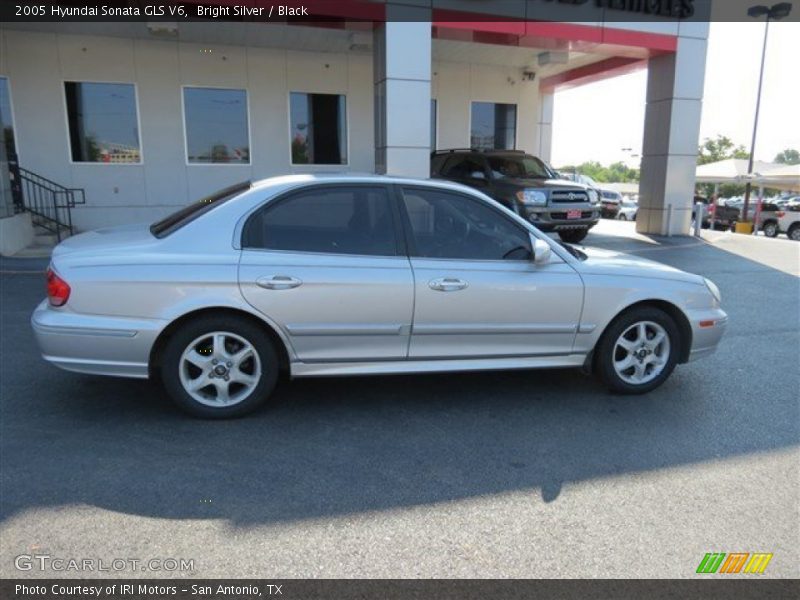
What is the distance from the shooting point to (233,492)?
10.2 feet

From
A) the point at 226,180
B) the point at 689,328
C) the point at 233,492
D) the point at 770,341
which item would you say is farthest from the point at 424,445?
the point at 226,180

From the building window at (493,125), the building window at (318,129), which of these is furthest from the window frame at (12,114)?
the building window at (493,125)

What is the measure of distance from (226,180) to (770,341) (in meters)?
12.3

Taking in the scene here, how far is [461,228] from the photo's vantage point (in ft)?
14.0

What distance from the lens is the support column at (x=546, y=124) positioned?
65.9 feet

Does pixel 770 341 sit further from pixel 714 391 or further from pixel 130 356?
pixel 130 356

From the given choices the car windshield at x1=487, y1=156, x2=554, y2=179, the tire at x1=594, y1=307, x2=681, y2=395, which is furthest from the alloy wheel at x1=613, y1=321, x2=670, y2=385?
the car windshield at x1=487, y1=156, x2=554, y2=179

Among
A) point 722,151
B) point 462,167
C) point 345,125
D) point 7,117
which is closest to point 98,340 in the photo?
point 462,167

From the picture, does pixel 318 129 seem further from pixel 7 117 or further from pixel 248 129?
pixel 7 117

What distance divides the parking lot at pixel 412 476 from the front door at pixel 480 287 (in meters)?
0.51

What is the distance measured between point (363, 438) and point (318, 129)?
12848mm

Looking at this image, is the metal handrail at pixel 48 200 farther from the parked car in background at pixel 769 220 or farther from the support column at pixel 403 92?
the parked car in background at pixel 769 220

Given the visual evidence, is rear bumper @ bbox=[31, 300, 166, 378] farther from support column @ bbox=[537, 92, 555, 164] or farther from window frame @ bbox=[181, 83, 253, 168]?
support column @ bbox=[537, 92, 555, 164]

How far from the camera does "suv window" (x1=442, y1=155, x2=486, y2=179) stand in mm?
12438
